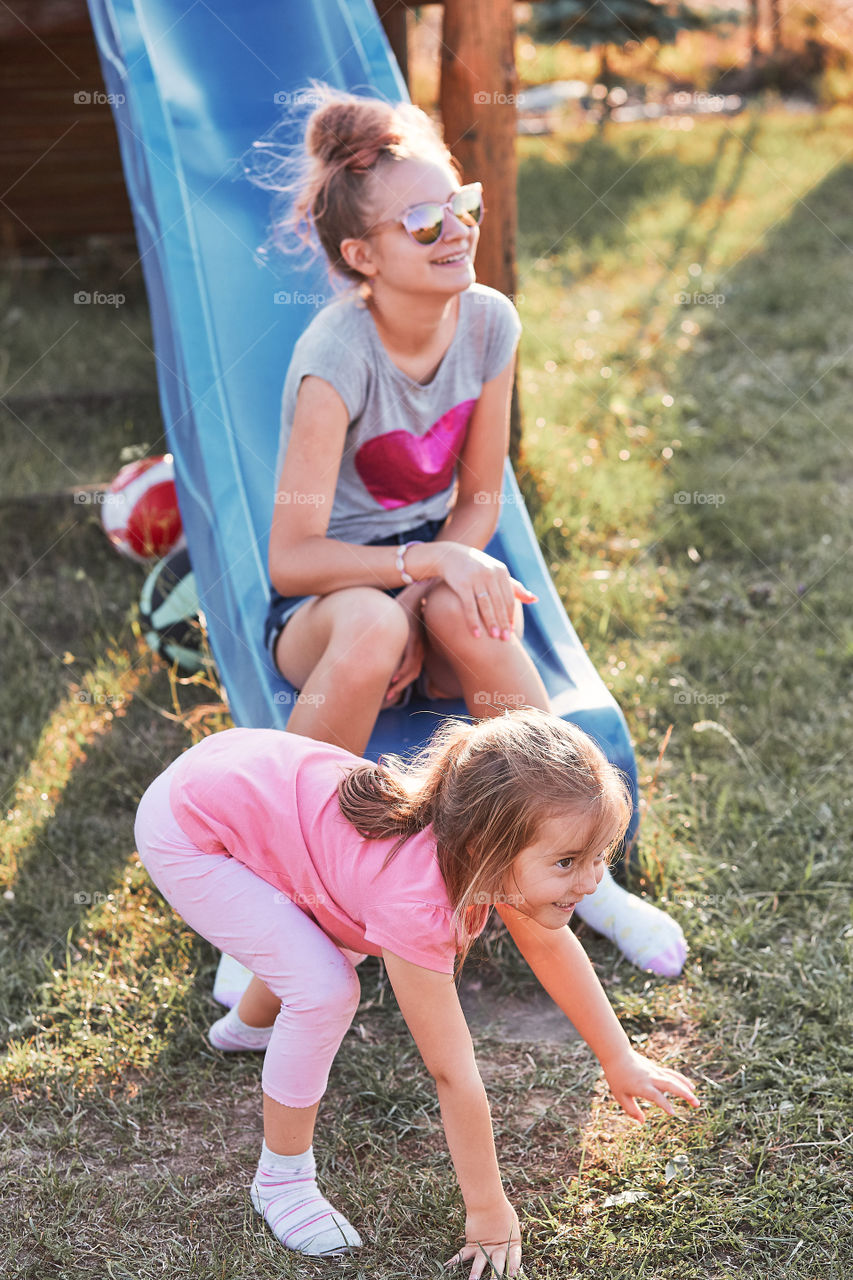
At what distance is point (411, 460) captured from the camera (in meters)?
2.27

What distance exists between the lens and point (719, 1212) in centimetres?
172

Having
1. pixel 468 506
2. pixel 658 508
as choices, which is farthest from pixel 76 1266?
pixel 658 508

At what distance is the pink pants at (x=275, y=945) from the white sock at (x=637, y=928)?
0.64 metres

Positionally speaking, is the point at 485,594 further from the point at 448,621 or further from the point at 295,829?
the point at 295,829

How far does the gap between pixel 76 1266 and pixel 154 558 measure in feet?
6.38

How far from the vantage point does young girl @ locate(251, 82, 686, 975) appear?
79.1 inches

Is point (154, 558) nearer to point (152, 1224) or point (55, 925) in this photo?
point (55, 925)

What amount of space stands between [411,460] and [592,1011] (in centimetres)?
104
